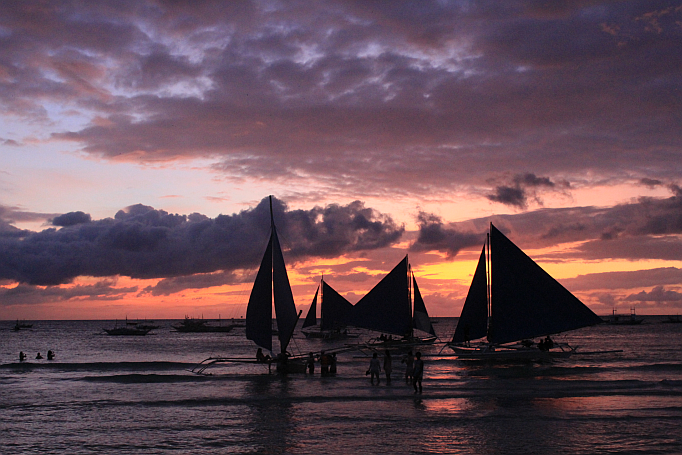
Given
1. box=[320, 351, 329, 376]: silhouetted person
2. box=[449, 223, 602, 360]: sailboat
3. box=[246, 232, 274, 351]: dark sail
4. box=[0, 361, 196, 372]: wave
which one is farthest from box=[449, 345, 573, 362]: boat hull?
box=[0, 361, 196, 372]: wave

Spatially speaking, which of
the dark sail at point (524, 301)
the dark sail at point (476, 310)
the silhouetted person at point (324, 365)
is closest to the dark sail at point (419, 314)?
the dark sail at point (476, 310)

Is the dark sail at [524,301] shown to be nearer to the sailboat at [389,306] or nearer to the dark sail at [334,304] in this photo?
the sailboat at [389,306]

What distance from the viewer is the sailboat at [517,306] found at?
3891cm

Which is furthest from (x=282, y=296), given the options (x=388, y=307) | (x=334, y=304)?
(x=334, y=304)

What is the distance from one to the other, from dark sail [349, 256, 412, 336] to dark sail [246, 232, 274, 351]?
1858 cm

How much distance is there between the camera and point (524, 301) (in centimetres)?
4006

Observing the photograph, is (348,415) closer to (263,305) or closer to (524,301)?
(263,305)

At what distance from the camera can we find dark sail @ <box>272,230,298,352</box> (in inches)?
1336

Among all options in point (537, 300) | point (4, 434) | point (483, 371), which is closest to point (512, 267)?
point (537, 300)

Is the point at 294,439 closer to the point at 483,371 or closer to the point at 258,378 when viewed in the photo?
the point at 258,378

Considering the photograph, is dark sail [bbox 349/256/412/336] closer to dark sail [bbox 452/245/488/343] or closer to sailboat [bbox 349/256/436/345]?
sailboat [bbox 349/256/436/345]

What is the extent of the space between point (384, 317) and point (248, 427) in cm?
3395

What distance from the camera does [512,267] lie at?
40.5 m

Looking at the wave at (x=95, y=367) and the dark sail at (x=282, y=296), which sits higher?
the dark sail at (x=282, y=296)
